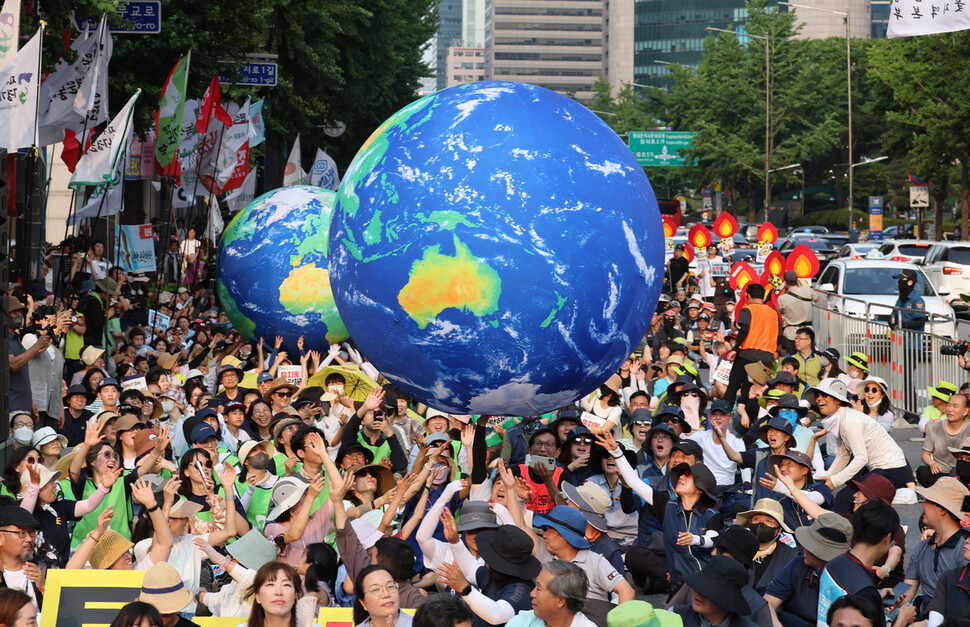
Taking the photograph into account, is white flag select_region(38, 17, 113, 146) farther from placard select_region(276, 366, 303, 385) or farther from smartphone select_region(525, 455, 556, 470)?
smartphone select_region(525, 455, 556, 470)

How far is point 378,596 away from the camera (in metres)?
6.21

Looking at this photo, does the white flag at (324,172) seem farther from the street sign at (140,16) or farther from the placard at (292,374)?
the placard at (292,374)

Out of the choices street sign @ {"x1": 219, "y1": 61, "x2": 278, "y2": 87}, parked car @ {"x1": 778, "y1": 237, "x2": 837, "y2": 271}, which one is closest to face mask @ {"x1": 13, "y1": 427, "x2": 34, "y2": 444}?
street sign @ {"x1": 219, "y1": 61, "x2": 278, "y2": 87}

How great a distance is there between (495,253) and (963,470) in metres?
4.27

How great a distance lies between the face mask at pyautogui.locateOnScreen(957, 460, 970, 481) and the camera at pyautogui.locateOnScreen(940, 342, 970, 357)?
5415 millimetres

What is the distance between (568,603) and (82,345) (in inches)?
405

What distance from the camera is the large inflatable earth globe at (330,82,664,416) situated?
25.7ft

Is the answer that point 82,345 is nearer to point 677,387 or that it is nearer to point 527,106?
point 677,387

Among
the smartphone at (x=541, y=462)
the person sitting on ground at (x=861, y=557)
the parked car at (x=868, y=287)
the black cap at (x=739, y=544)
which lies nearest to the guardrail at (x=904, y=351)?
the parked car at (x=868, y=287)

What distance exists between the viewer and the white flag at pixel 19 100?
12.1 metres

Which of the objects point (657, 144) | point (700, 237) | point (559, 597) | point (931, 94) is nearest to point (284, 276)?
point (559, 597)

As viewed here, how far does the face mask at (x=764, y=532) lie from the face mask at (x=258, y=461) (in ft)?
11.1

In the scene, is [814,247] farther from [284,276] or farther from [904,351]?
[284,276]

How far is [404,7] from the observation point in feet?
113
